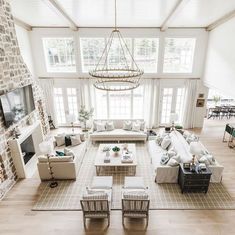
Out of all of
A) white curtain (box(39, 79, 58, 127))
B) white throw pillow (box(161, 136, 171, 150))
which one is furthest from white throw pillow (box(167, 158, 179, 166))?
white curtain (box(39, 79, 58, 127))

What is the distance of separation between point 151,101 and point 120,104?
1596 millimetres

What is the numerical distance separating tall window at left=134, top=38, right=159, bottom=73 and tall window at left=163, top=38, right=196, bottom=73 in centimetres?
51

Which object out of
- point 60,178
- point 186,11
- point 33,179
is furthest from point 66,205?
point 186,11

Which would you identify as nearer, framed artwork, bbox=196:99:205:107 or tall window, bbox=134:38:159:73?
tall window, bbox=134:38:159:73

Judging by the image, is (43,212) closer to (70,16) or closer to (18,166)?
(18,166)

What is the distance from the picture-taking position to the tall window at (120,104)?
942cm

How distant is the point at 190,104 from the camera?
9.31m

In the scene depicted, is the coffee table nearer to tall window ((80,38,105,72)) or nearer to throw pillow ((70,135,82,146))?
throw pillow ((70,135,82,146))

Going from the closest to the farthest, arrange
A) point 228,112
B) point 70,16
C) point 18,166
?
1. point 18,166
2. point 70,16
3. point 228,112

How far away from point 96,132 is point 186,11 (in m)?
5.63

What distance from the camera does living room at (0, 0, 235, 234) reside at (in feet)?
14.0

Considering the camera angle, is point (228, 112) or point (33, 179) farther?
point (228, 112)

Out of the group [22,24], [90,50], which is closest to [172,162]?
[90,50]

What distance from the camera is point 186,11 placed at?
573 cm
